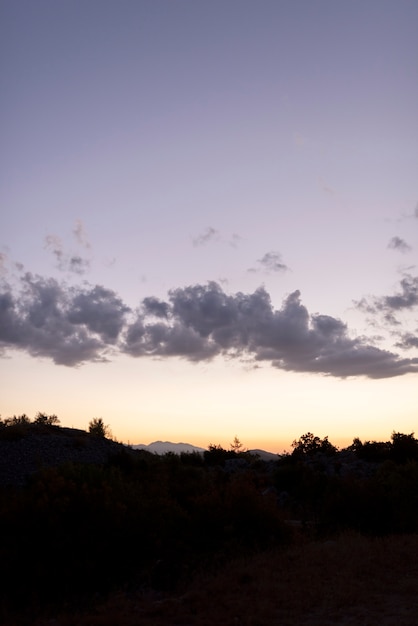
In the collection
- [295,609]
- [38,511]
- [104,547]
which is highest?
[38,511]

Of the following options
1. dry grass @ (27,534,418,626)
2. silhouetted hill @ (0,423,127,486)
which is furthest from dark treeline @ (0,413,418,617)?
silhouetted hill @ (0,423,127,486)

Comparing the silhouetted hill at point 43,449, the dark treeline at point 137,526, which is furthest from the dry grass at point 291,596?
the silhouetted hill at point 43,449

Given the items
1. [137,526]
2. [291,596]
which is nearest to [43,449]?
[137,526]

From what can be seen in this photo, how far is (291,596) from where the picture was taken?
37.9 feet

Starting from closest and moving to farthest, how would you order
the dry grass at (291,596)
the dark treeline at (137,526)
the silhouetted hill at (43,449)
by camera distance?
the dry grass at (291,596), the dark treeline at (137,526), the silhouetted hill at (43,449)

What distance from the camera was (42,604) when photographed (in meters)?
12.3

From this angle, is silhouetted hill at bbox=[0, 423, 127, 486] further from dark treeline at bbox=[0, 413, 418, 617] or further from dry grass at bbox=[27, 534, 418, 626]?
dry grass at bbox=[27, 534, 418, 626]

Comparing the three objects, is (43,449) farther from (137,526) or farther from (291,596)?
(291,596)

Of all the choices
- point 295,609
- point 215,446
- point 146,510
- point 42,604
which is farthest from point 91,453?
point 295,609

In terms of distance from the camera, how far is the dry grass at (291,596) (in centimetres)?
1035

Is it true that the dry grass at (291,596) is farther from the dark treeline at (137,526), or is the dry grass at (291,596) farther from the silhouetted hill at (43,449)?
the silhouetted hill at (43,449)

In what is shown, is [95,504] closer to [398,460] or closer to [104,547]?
[104,547]

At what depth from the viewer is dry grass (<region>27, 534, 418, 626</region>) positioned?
10.4m

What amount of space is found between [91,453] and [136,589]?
88.4 feet
